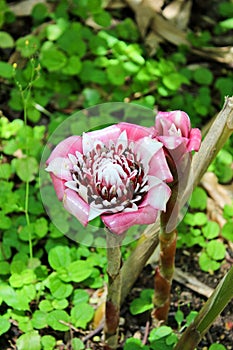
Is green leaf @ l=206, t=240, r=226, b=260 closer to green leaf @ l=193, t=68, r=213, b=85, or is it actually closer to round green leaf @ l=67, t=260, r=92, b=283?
round green leaf @ l=67, t=260, r=92, b=283

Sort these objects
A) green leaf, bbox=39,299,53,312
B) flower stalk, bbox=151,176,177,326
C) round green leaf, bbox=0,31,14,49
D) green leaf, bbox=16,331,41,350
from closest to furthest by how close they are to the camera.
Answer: flower stalk, bbox=151,176,177,326
green leaf, bbox=16,331,41,350
green leaf, bbox=39,299,53,312
round green leaf, bbox=0,31,14,49

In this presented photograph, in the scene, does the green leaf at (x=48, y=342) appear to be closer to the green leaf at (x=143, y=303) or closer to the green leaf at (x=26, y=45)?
the green leaf at (x=143, y=303)

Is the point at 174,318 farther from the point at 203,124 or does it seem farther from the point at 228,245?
the point at 203,124

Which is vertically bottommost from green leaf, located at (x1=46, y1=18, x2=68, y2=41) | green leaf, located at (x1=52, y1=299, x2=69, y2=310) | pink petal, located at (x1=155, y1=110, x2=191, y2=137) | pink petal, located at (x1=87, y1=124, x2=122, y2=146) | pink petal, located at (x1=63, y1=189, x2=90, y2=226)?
green leaf, located at (x1=52, y1=299, x2=69, y2=310)

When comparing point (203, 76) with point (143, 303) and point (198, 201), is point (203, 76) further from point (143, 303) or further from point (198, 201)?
point (143, 303)

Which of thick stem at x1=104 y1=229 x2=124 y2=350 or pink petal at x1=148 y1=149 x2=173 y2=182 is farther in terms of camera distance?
thick stem at x1=104 y1=229 x2=124 y2=350

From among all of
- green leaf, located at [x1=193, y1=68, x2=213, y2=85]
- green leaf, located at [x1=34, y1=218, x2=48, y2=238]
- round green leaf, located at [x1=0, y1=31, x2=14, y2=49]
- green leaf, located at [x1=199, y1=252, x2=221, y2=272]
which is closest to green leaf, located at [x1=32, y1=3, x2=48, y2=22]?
round green leaf, located at [x1=0, y1=31, x2=14, y2=49]

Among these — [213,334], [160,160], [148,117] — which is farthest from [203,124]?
[160,160]
